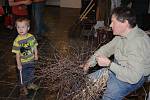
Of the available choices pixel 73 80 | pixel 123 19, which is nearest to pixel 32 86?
pixel 73 80

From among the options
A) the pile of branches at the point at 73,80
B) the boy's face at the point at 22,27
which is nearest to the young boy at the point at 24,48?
the boy's face at the point at 22,27

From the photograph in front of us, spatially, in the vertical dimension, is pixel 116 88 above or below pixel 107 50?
below

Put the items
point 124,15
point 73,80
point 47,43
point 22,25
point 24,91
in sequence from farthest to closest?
point 47,43 → point 24,91 → point 22,25 → point 73,80 → point 124,15

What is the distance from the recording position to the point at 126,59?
2.30m

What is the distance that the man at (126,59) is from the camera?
2223mm

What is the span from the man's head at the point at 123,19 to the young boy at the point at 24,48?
1.14 meters

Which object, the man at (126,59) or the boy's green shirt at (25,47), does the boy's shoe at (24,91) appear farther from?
the man at (126,59)

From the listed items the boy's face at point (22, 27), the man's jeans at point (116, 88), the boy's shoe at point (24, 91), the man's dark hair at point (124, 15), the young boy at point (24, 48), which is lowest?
the boy's shoe at point (24, 91)

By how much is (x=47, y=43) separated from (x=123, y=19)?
2.88m

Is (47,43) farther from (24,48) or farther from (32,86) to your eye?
(24,48)

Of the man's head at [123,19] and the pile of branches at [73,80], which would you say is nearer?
the man's head at [123,19]

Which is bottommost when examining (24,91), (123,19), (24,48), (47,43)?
(24,91)

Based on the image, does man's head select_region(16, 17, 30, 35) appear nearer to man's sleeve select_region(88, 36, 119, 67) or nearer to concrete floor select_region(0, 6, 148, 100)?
concrete floor select_region(0, 6, 148, 100)

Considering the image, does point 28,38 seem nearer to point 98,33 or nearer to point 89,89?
point 89,89
